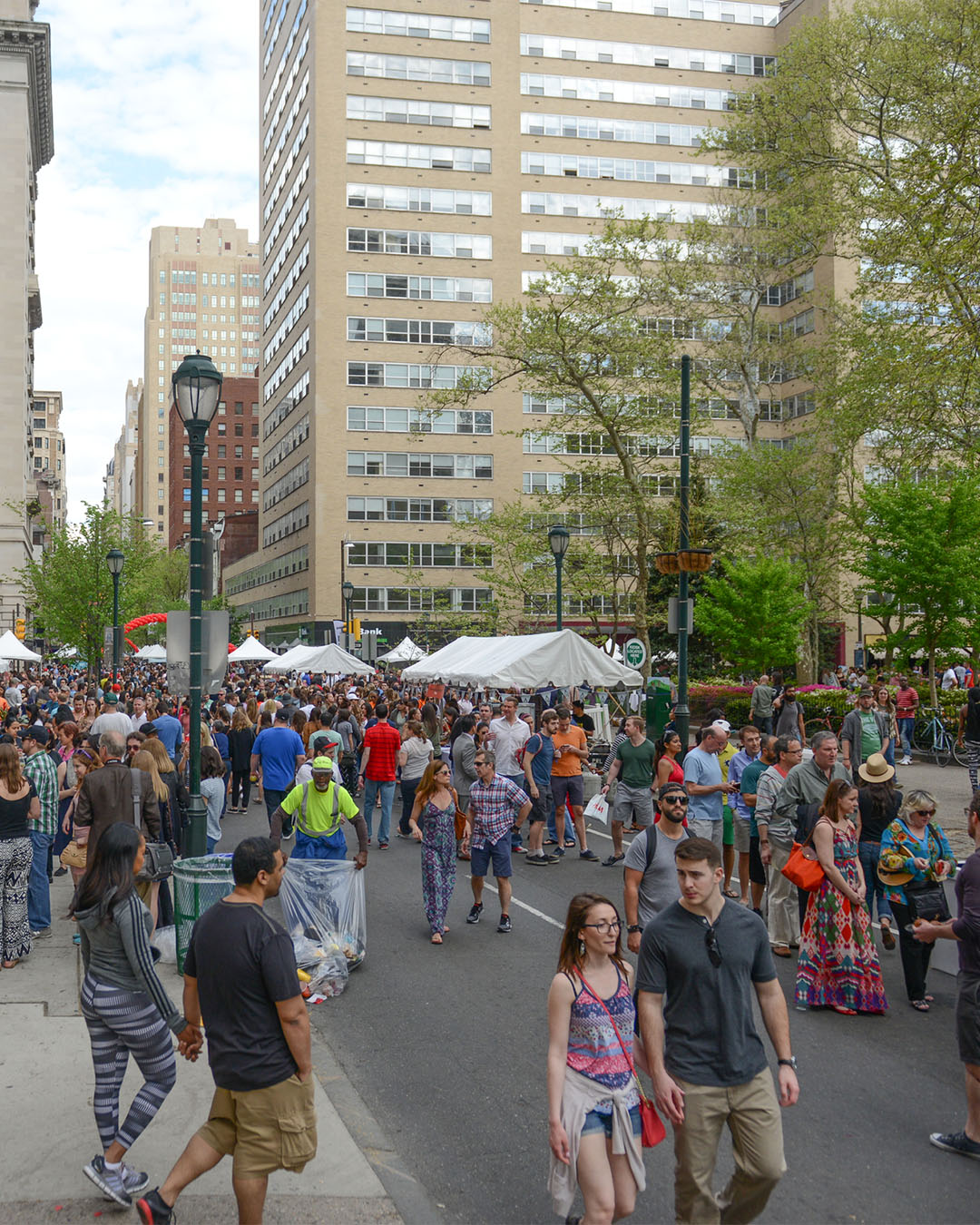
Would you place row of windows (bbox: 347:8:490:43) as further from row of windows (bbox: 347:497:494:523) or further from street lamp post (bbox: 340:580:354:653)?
street lamp post (bbox: 340:580:354:653)

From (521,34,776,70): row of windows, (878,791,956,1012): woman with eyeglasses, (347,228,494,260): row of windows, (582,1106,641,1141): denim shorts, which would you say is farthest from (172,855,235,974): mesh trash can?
(521,34,776,70): row of windows

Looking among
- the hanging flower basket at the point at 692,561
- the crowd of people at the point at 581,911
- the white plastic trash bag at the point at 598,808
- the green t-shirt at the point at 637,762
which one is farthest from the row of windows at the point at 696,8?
the green t-shirt at the point at 637,762

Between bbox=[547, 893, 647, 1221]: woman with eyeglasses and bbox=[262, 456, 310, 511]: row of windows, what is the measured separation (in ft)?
214

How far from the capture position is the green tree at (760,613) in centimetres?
A: 3338

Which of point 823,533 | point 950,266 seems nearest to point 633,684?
point 950,266

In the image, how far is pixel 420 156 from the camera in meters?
65.8

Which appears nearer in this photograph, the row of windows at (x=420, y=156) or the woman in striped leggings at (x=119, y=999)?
the woman in striped leggings at (x=119, y=999)

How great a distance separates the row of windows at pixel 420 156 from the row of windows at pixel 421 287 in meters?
6.84

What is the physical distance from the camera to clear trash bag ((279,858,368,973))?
9.05 m

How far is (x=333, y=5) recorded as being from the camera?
2549 inches

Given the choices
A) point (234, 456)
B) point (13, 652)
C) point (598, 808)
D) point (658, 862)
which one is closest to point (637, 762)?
point (598, 808)

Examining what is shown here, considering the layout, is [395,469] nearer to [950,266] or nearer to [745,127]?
[745,127]

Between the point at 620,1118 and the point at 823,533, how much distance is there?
36.3m

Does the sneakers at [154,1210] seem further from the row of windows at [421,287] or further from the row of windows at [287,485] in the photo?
the row of windows at [287,485]
